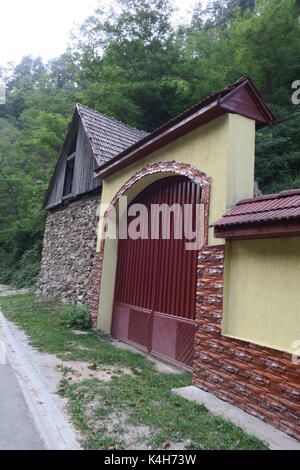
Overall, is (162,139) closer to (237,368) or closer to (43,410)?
(237,368)

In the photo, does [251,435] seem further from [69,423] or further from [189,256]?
[189,256]

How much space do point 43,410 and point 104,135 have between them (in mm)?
9008

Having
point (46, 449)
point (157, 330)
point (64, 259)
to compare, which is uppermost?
point (64, 259)

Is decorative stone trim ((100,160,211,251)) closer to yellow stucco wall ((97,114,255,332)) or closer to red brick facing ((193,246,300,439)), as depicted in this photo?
yellow stucco wall ((97,114,255,332))

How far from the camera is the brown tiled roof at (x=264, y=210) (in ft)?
12.8

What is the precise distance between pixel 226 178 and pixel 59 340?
4943 mm

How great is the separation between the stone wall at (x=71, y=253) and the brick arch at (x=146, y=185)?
0.65 meters

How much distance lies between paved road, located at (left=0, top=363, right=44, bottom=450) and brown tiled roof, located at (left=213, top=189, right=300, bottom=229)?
3.31m

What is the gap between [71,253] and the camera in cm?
1148

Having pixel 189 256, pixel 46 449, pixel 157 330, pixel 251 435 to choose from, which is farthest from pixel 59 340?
pixel 251 435

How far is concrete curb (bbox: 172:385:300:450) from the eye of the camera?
11.4 feet

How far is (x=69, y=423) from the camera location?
3750 millimetres

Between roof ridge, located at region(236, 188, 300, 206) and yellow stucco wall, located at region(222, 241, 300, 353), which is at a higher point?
roof ridge, located at region(236, 188, 300, 206)

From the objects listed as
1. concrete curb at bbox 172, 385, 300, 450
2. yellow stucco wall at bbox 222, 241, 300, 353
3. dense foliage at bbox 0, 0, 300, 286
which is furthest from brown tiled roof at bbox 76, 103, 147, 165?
concrete curb at bbox 172, 385, 300, 450
